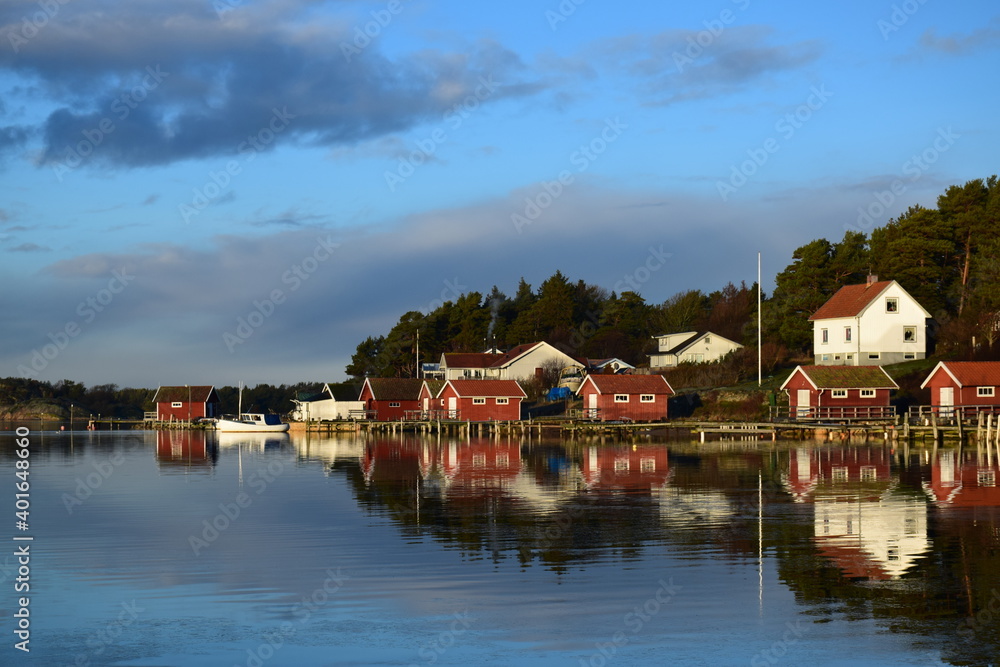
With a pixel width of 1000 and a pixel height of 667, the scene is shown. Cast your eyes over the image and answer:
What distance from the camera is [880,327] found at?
77625mm

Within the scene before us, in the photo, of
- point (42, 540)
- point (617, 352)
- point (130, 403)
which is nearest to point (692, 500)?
point (42, 540)

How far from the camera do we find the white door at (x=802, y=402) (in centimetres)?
6941

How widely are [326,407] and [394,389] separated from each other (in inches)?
326

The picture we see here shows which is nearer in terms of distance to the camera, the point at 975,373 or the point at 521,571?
the point at 521,571

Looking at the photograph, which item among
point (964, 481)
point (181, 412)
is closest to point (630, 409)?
point (964, 481)

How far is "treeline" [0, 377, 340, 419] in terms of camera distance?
15662cm

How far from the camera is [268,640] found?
15.7 metres

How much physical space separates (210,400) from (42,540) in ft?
333

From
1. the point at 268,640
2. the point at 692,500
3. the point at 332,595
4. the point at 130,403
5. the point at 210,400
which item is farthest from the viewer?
the point at 130,403

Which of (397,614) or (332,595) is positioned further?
(332,595)

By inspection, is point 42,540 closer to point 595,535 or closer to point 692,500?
point 595,535

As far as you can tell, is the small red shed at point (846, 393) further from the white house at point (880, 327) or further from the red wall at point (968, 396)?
the white house at point (880, 327)

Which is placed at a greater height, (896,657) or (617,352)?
(617,352)

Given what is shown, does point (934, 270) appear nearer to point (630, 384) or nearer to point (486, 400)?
point (630, 384)
